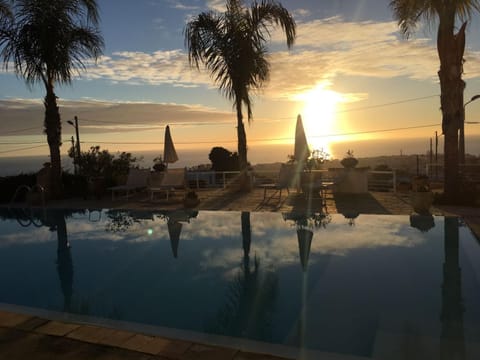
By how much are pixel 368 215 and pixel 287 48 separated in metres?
6.04

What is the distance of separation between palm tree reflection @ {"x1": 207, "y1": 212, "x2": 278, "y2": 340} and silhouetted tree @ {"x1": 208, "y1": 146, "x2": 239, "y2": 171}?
14381 millimetres

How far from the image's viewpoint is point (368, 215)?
8.10 meters

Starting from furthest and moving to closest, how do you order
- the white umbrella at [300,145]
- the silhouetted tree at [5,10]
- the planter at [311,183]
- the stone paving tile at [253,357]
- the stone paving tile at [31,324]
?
the white umbrella at [300,145]
the silhouetted tree at [5,10]
the planter at [311,183]
the stone paving tile at [31,324]
the stone paving tile at [253,357]

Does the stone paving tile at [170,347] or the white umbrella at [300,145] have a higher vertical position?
the white umbrella at [300,145]

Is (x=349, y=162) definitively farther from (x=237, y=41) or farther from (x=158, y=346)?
(x=158, y=346)

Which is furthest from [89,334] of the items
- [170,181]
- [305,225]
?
[170,181]

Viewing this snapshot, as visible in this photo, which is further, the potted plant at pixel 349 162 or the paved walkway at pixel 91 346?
the potted plant at pixel 349 162

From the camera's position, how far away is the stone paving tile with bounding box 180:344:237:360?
2637 mm

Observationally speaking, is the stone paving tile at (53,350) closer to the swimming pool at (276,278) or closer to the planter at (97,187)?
the swimming pool at (276,278)

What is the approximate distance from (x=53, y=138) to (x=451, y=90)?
1066cm

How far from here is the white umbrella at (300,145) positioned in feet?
38.2

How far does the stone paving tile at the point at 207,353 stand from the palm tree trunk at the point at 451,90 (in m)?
7.78

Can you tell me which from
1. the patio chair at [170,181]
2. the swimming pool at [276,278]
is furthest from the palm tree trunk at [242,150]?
the swimming pool at [276,278]

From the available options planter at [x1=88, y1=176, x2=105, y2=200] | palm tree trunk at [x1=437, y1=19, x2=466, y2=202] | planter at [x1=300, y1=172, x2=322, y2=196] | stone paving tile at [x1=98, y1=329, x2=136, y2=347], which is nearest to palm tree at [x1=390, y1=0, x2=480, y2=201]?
palm tree trunk at [x1=437, y1=19, x2=466, y2=202]
